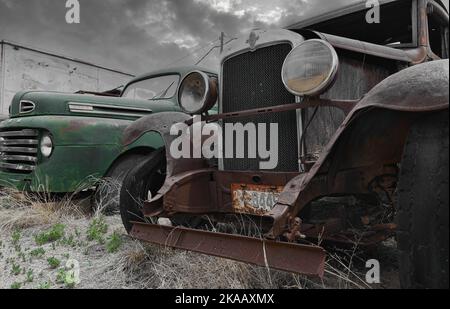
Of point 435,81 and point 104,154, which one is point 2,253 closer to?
point 104,154

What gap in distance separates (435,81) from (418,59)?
54.8 inches

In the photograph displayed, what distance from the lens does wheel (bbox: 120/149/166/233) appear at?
271 centimetres

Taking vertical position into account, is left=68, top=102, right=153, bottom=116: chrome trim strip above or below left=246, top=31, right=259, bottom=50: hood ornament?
below

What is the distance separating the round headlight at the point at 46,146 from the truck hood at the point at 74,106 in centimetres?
34

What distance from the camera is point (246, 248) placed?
1.77 m

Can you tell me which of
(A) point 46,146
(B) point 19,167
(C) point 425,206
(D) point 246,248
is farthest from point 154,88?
(C) point 425,206

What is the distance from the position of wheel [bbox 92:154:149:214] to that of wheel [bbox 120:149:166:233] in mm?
952

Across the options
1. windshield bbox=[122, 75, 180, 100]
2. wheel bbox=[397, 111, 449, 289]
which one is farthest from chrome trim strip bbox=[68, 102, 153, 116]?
wheel bbox=[397, 111, 449, 289]

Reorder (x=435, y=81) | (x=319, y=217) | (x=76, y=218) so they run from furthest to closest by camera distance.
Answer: (x=76, y=218), (x=319, y=217), (x=435, y=81)

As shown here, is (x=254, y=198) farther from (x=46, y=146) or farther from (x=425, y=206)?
(x=46, y=146)

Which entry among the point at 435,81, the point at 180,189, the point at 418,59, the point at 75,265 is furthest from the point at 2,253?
the point at 418,59

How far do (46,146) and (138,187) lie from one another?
1613 millimetres

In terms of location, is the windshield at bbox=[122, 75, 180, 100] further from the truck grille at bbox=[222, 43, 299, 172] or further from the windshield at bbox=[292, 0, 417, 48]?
the truck grille at bbox=[222, 43, 299, 172]

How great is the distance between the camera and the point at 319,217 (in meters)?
2.31
